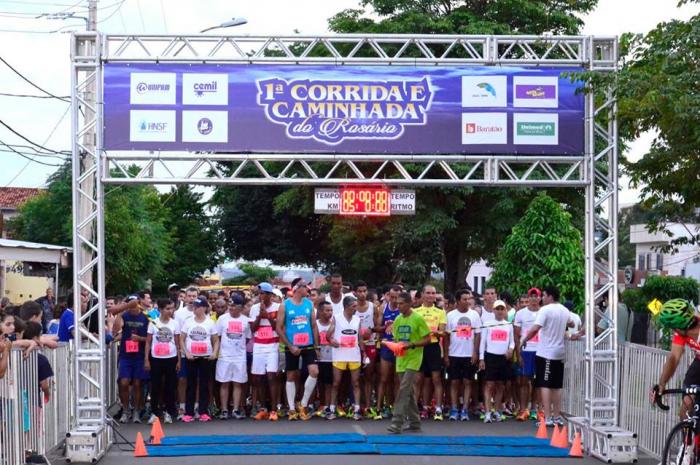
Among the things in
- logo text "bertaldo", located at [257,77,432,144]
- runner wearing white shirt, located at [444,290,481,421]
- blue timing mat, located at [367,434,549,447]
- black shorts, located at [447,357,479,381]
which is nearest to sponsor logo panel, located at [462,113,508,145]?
logo text "bertaldo", located at [257,77,432,144]

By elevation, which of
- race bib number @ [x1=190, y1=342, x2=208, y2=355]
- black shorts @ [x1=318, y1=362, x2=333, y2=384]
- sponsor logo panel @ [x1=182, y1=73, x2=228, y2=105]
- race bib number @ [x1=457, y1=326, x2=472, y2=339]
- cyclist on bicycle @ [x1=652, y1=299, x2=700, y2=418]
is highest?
sponsor logo panel @ [x1=182, y1=73, x2=228, y2=105]

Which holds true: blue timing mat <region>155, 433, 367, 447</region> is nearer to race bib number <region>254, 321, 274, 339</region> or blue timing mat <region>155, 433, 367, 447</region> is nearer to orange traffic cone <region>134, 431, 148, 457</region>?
orange traffic cone <region>134, 431, 148, 457</region>

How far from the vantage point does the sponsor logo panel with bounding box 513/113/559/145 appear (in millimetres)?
15789

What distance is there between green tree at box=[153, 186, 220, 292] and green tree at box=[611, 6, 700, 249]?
4624cm

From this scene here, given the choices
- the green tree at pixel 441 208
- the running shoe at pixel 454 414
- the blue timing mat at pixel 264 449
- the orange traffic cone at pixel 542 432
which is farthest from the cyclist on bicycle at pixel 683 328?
the green tree at pixel 441 208

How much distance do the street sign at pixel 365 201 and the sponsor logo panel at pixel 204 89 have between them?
5.92 feet

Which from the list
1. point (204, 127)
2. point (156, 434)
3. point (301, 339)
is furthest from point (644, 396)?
point (204, 127)

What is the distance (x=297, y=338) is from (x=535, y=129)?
521cm

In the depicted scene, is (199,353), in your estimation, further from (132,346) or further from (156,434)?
(156,434)

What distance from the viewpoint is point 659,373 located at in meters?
13.8

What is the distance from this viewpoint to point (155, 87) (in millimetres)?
15547

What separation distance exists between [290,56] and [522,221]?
19187mm

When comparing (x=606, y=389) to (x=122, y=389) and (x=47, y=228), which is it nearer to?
(x=122, y=389)

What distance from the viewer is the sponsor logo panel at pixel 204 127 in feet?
51.0
